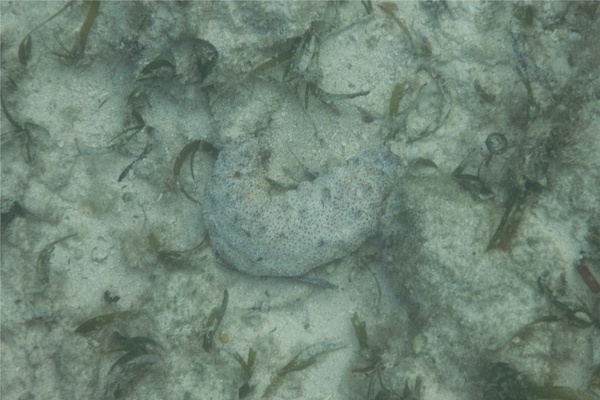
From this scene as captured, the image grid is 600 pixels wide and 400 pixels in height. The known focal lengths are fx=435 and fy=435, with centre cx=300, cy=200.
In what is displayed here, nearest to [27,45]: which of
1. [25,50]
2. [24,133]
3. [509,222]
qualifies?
[25,50]

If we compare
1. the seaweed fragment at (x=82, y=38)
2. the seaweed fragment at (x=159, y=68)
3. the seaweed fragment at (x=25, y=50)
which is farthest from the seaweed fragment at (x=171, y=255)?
the seaweed fragment at (x=25, y=50)

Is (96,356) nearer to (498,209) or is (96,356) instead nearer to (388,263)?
(388,263)

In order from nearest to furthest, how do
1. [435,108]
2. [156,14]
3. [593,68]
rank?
[593,68]
[156,14]
[435,108]

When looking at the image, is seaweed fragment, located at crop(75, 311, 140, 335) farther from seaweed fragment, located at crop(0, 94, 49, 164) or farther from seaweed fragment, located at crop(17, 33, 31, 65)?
seaweed fragment, located at crop(17, 33, 31, 65)

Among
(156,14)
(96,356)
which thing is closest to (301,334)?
(96,356)

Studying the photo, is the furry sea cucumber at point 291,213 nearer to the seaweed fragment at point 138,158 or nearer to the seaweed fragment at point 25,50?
the seaweed fragment at point 138,158

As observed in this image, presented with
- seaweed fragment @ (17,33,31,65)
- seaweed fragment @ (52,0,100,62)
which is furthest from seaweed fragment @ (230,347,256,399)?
seaweed fragment @ (17,33,31,65)
